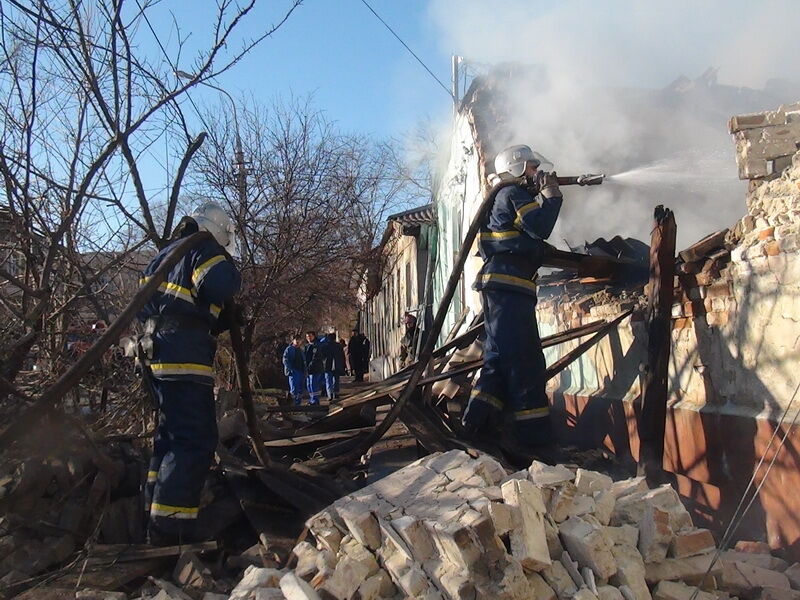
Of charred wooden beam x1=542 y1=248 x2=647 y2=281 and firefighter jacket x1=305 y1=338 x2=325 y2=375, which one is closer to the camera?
charred wooden beam x1=542 y1=248 x2=647 y2=281

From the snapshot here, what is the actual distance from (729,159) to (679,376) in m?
3.84

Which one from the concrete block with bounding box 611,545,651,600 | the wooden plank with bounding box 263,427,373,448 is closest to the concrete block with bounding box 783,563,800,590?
the concrete block with bounding box 611,545,651,600

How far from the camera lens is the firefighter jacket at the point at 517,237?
4.50 metres

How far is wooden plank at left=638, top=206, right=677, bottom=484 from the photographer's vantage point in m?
4.12

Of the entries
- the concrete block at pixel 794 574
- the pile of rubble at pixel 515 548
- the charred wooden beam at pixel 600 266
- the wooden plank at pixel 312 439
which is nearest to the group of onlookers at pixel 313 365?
the wooden plank at pixel 312 439

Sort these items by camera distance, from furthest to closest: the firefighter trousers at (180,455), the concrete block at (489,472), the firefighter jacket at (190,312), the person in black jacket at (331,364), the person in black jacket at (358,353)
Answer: the person in black jacket at (358,353) < the person in black jacket at (331,364) < the firefighter jacket at (190,312) < the firefighter trousers at (180,455) < the concrete block at (489,472)

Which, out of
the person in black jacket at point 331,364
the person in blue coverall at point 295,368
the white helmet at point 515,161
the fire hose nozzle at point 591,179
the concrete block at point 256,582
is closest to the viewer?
the concrete block at point 256,582

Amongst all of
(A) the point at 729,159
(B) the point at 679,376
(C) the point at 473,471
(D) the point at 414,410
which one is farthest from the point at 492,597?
(A) the point at 729,159

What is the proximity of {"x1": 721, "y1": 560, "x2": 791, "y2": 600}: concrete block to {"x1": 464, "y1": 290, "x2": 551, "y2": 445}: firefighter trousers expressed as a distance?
1617 millimetres

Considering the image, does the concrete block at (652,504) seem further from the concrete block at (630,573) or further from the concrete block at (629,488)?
the concrete block at (630,573)

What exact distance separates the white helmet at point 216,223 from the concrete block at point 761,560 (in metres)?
3.30

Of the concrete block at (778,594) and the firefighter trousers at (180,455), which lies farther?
the firefighter trousers at (180,455)

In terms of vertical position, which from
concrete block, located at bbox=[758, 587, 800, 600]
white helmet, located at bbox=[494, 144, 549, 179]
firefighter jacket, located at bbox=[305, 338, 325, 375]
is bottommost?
concrete block, located at bbox=[758, 587, 800, 600]

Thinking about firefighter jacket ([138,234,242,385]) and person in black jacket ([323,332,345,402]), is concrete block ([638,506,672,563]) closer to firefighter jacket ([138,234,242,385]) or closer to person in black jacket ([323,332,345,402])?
firefighter jacket ([138,234,242,385])
